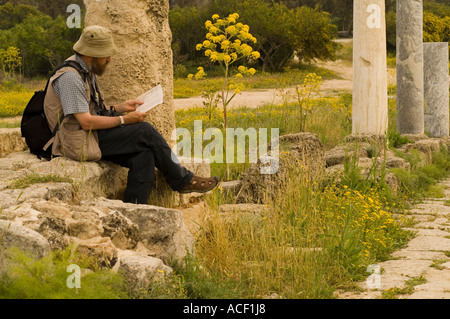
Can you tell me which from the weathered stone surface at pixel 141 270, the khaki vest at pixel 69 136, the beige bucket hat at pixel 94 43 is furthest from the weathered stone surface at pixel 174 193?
the weathered stone surface at pixel 141 270

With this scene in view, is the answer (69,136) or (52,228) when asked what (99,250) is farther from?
(69,136)

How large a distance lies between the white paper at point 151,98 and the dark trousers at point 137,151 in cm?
27

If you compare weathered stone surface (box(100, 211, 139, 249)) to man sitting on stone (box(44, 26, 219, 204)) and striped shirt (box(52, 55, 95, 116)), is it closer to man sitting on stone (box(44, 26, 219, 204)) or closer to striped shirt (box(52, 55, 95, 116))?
man sitting on stone (box(44, 26, 219, 204))

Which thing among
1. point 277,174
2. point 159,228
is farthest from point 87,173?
point 277,174

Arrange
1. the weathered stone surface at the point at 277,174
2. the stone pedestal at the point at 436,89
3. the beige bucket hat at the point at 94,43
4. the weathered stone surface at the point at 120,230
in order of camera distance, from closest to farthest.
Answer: the weathered stone surface at the point at 120,230, the beige bucket hat at the point at 94,43, the weathered stone surface at the point at 277,174, the stone pedestal at the point at 436,89

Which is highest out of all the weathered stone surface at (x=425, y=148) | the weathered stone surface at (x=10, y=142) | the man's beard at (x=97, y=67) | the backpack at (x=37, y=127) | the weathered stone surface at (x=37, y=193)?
the man's beard at (x=97, y=67)

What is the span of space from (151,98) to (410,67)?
6511mm

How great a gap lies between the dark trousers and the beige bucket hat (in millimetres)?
655

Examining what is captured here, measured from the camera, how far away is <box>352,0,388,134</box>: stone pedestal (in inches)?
365

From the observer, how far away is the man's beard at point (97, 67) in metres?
5.62

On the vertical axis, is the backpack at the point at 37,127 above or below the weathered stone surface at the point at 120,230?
above

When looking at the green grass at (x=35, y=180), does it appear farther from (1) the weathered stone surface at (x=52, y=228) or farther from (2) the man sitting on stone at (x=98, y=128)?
(1) the weathered stone surface at (x=52, y=228)
